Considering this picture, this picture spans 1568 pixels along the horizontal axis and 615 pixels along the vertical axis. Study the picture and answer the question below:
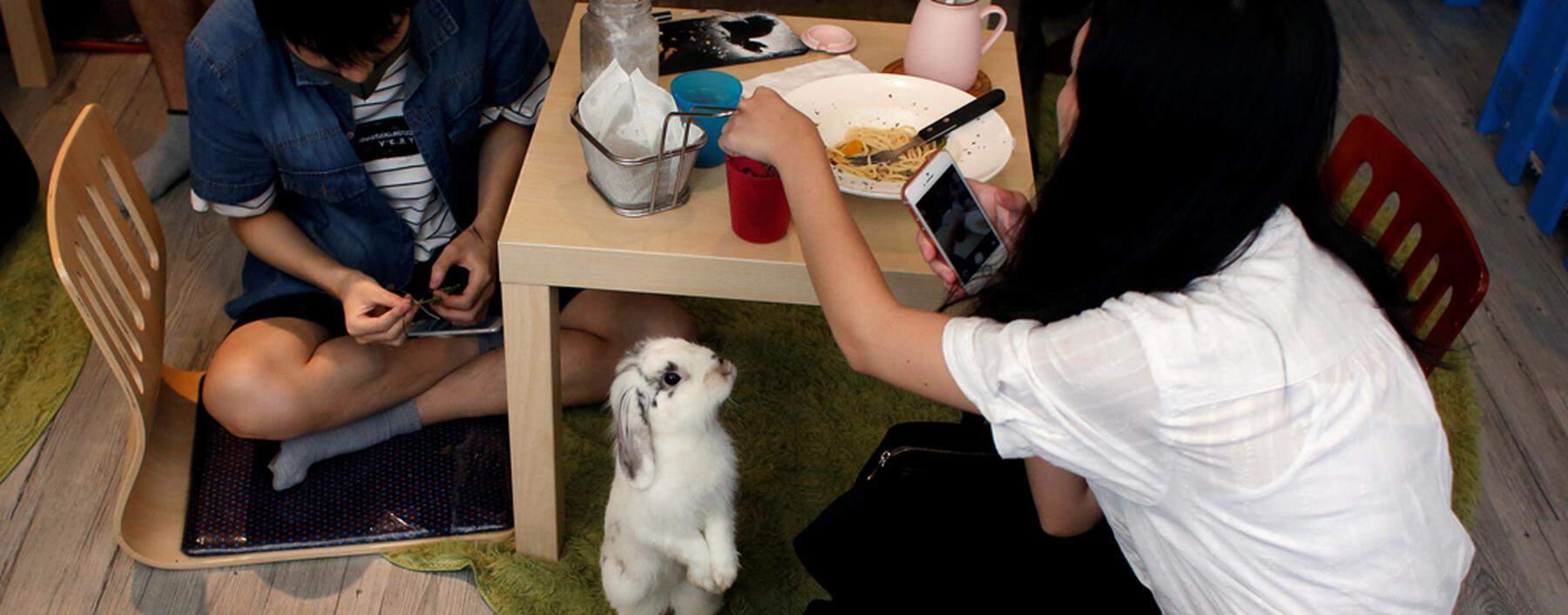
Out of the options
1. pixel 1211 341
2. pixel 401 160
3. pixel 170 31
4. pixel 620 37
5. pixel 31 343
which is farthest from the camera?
pixel 170 31

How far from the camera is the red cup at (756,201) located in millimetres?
1135

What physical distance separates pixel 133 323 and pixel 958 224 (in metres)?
1.02

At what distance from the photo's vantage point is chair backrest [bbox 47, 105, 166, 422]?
124 cm

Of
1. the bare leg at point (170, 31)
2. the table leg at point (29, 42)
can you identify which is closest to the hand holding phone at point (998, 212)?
the bare leg at point (170, 31)

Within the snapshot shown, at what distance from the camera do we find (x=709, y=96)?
1.35m

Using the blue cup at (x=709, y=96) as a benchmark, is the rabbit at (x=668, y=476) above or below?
below

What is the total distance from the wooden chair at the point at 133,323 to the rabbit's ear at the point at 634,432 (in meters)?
0.46

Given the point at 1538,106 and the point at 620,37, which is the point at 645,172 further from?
the point at 1538,106

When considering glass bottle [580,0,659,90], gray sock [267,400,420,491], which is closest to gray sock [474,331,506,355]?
gray sock [267,400,420,491]

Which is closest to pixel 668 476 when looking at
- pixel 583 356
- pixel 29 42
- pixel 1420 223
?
pixel 583 356

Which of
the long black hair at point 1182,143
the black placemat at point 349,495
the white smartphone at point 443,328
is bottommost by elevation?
the black placemat at point 349,495

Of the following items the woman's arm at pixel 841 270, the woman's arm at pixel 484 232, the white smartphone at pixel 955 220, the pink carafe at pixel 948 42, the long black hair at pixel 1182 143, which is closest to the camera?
the long black hair at pixel 1182 143

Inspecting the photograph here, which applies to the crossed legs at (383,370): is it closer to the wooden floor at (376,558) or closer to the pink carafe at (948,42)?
the wooden floor at (376,558)

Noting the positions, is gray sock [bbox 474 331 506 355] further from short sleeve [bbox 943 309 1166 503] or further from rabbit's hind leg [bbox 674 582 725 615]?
short sleeve [bbox 943 309 1166 503]
